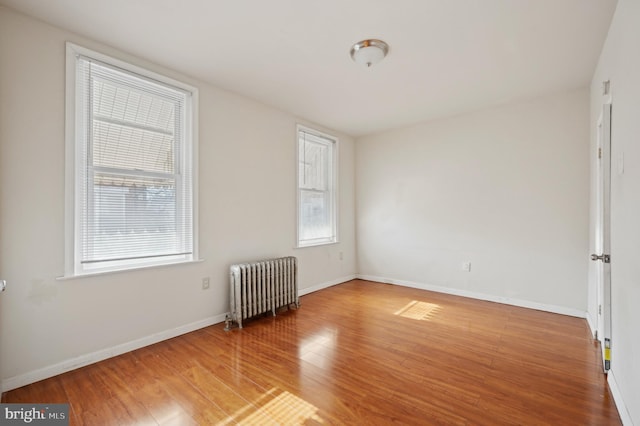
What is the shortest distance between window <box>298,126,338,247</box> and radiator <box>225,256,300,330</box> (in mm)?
737

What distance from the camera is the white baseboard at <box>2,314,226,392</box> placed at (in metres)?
2.06

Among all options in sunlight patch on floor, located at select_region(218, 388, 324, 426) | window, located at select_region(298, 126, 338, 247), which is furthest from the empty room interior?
window, located at select_region(298, 126, 338, 247)

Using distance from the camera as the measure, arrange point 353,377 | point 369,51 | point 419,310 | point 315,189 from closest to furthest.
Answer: point 353,377
point 369,51
point 419,310
point 315,189

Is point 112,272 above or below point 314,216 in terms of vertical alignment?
below

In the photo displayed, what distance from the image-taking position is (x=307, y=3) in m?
2.02

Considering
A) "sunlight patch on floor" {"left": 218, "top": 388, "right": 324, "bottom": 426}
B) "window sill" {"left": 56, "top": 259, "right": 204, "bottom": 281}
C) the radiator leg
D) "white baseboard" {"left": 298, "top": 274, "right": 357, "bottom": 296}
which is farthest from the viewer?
"white baseboard" {"left": 298, "top": 274, "right": 357, "bottom": 296}

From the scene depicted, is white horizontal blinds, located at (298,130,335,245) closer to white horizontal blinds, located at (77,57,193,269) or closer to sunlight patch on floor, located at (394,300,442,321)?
sunlight patch on floor, located at (394,300,442,321)

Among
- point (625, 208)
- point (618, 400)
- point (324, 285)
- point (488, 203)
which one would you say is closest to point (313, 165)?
point (324, 285)

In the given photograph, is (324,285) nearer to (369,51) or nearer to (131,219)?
(131,219)

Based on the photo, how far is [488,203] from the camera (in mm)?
4039

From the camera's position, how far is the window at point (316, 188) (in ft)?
14.6

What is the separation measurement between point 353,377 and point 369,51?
257cm

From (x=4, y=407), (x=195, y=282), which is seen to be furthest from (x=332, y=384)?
(x=4, y=407)

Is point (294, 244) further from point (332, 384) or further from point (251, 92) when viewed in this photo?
point (332, 384)
